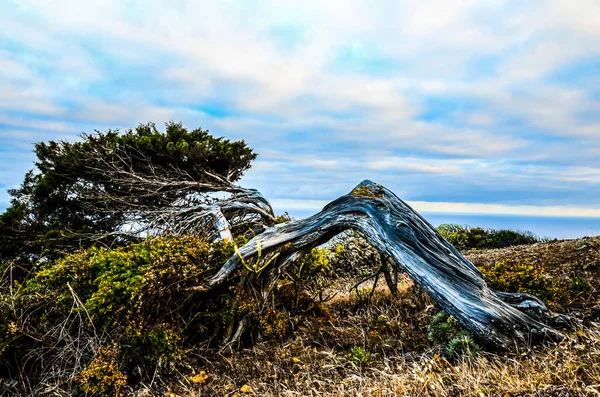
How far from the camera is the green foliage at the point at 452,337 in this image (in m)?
4.42

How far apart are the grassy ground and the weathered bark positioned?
305mm

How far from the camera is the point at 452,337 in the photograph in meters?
4.73

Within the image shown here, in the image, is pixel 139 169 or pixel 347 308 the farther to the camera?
pixel 139 169

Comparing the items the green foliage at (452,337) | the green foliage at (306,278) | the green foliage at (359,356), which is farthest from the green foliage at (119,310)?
the green foliage at (452,337)

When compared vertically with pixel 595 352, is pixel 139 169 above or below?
above

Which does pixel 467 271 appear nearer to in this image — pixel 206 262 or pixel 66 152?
pixel 206 262

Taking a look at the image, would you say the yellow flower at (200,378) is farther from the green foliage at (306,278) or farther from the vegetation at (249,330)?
the green foliage at (306,278)

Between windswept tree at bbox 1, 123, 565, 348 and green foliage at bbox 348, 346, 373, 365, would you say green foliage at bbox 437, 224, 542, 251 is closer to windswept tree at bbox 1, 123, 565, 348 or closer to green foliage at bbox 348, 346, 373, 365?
windswept tree at bbox 1, 123, 565, 348

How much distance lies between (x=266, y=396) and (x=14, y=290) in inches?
148

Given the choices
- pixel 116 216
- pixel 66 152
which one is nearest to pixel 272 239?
pixel 116 216

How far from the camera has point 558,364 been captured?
3799mm

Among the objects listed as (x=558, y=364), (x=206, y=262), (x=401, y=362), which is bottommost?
(x=401, y=362)

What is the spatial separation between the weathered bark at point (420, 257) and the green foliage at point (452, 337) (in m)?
0.14

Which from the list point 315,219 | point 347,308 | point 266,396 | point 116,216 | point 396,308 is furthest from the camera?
point 116,216
